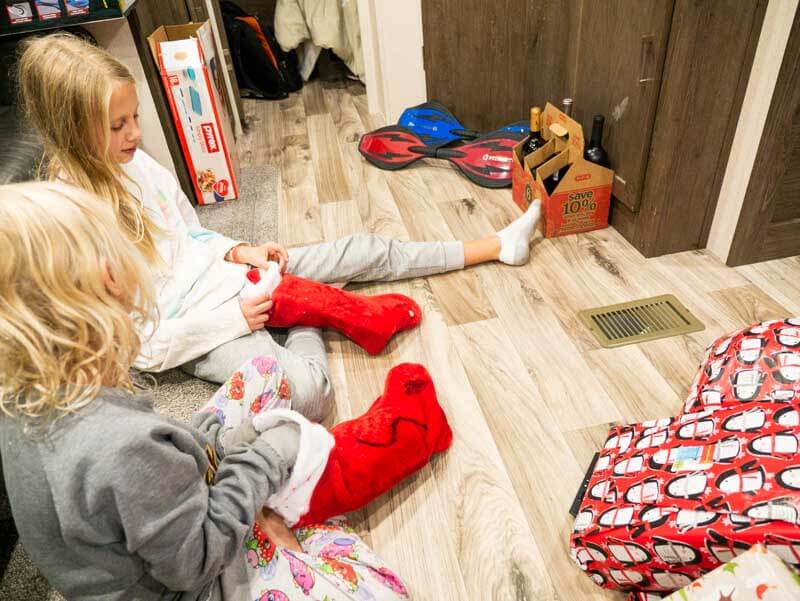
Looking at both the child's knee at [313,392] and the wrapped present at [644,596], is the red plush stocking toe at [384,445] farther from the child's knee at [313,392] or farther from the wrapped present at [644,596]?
the wrapped present at [644,596]

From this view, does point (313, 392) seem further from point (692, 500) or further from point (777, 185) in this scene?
point (777, 185)

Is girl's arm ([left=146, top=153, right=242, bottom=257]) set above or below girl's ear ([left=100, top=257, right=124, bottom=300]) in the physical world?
below

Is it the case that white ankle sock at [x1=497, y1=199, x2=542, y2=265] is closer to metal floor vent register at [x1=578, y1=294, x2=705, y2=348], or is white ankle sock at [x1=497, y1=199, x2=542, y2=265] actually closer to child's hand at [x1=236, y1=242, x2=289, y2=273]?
metal floor vent register at [x1=578, y1=294, x2=705, y2=348]

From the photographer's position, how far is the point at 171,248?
137 centimetres

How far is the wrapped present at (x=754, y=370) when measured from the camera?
97 cm

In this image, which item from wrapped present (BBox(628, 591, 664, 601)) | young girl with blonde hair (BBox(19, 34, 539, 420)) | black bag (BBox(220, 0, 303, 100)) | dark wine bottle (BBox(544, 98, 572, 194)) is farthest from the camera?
black bag (BBox(220, 0, 303, 100))

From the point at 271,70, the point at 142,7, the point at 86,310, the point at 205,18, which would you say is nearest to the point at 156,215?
the point at 86,310

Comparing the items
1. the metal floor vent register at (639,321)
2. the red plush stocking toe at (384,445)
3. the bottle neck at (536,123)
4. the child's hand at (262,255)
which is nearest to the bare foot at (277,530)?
the red plush stocking toe at (384,445)

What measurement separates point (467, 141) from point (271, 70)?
156 centimetres

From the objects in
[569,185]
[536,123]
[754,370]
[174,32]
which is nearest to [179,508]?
→ [754,370]

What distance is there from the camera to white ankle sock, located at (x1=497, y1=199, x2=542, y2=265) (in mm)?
1721

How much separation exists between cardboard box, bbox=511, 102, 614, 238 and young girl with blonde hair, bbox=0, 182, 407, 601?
1.35 metres

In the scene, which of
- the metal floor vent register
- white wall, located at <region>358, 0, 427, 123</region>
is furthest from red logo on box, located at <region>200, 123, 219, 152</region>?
the metal floor vent register

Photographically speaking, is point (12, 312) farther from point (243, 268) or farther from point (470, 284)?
point (470, 284)
